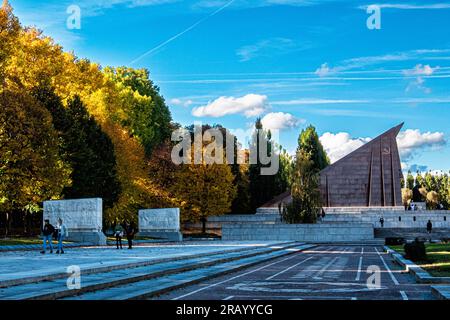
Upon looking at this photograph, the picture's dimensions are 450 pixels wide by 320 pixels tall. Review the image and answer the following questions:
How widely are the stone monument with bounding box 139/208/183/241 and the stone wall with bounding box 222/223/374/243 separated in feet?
20.2

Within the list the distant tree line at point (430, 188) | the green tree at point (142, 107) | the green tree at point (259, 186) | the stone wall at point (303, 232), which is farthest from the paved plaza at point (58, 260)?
the distant tree line at point (430, 188)

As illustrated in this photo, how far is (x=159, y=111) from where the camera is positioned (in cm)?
8194

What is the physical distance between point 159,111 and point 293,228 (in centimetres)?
2961

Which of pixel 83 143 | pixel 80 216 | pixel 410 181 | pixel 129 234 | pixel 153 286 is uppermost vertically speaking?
pixel 410 181

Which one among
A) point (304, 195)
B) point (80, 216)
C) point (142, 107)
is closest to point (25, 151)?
point (80, 216)

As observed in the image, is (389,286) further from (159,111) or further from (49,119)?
(159,111)

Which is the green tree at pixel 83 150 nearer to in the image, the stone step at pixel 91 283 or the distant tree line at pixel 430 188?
the stone step at pixel 91 283

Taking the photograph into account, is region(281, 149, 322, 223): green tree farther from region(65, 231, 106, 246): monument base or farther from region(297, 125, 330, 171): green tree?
region(297, 125, 330, 171): green tree

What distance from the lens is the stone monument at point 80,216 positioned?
4294 centimetres

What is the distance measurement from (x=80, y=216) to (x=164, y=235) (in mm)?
15214

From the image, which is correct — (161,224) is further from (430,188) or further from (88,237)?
(430,188)

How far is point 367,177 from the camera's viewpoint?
7806 cm
